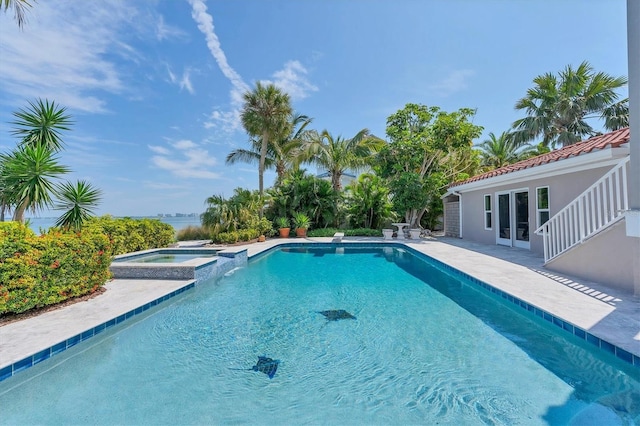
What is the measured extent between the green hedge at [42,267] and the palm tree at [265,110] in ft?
39.9

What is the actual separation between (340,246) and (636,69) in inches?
446

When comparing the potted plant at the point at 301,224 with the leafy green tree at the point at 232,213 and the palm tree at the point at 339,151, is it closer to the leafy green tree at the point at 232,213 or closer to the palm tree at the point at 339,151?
the leafy green tree at the point at 232,213

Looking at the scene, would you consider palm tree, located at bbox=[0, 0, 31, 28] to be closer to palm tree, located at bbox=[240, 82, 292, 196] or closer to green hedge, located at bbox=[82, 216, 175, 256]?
green hedge, located at bbox=[82, 216, 175, 256]

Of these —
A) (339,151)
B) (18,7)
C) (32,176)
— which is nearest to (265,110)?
(339,151)

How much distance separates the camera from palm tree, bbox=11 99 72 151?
27.6 feet

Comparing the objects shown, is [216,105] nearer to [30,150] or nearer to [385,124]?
[385,124]

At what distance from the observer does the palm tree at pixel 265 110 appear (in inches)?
659

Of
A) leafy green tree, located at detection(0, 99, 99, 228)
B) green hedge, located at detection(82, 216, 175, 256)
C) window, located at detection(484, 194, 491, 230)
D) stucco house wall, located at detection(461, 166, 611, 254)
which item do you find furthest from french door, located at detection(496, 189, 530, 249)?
green hedge, located at detection(82, 216, 175, 256)

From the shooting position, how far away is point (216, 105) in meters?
17.5

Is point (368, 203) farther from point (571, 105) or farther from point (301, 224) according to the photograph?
point (571, 105)

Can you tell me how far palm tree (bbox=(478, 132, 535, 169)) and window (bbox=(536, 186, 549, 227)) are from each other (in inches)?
607

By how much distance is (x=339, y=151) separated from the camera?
18062mm

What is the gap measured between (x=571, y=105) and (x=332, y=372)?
20.3m

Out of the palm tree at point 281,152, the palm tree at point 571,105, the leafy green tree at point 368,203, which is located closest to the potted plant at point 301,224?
the leafy green tree at point 368,203
